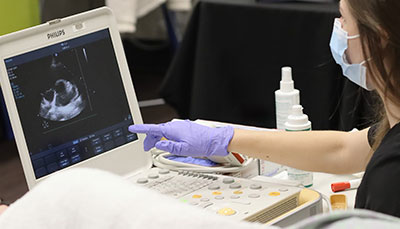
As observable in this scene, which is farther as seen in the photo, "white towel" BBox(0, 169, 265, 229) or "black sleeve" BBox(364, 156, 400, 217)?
"black sleeve" BBox(364, 156, 400, 217)

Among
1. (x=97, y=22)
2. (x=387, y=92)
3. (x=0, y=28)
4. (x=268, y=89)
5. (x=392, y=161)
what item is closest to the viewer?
(x=392, y=161)

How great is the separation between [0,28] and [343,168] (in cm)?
212

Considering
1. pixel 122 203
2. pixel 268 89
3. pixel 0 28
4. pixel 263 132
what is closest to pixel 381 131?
pixel 263 132

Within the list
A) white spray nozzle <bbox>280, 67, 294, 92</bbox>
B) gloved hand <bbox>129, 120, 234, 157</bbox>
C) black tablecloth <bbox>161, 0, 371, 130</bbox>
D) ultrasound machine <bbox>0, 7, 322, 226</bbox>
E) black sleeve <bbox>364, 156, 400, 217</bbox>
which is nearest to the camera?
black sleeve <bbox>364, 156, 400, 217</bbox>

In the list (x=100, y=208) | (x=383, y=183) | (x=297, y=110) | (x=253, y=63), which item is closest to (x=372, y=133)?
(x=297, y=110)

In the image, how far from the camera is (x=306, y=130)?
148 centimetres

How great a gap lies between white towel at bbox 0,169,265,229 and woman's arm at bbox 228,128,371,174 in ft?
2.76

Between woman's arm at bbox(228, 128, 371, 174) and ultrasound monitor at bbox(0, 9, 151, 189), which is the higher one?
ultrasound monitor at bbox(0, 9, 151, 189)

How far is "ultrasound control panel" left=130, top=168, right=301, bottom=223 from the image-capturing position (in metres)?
1.20

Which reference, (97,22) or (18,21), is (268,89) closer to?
(18,21)

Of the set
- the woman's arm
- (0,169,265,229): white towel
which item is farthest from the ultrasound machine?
(0,169,265,229): white towel

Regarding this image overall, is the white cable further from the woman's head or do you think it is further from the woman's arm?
the woman's head

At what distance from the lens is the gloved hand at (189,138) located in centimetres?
140

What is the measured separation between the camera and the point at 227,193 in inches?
50.5
